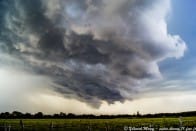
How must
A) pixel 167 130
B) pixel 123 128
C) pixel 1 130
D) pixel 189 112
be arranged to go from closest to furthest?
pixel 167 130 < pixel 123 128 < pixel 1 130 < pixel 189 112

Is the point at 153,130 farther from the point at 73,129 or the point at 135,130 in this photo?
the point at 73,129

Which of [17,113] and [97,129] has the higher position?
[17,113]

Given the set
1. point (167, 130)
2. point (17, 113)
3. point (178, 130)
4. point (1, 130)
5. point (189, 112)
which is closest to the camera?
point (178, 130)

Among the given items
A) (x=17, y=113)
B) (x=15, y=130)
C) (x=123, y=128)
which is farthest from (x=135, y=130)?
(x=17, y=113)

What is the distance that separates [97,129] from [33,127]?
34.3ft

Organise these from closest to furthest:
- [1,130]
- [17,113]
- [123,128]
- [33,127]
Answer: [123,128]
[1,130]
[33,127]
[17,113]

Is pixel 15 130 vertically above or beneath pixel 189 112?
beneath

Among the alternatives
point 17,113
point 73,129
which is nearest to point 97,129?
point 73,129

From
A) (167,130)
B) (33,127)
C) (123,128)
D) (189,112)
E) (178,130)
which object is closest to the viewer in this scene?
(178,130)

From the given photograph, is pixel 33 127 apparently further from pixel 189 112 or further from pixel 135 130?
pixel 189 112

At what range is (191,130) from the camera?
3862 cm

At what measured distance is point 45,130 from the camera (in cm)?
4869

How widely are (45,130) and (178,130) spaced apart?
19.0 meters

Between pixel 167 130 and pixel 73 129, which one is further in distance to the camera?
pixel 73 129
